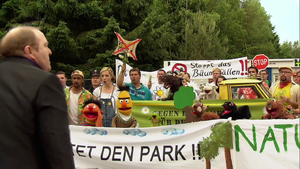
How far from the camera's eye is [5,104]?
1.59 m

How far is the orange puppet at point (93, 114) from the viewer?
5137mm

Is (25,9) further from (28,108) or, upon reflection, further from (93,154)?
(28,108)

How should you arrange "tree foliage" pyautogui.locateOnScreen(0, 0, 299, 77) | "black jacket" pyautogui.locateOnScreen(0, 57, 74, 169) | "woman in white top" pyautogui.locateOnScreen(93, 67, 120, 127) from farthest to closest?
"tree foliage" pyautogui.locateOnScreen(0, 0, 299, 77) < "woman in white top" pyautogui.locateOnScreen(93, 67, 120, 127) < "black jacket" pyautogui.locateOnScreen(0, 57, 74, 169)

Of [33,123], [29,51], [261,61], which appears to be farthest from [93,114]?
[261,61]

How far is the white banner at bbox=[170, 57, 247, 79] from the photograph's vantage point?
1055 centimetres

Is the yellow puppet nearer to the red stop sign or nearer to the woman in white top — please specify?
the woman in white top

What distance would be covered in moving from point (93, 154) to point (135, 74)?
1777 mm

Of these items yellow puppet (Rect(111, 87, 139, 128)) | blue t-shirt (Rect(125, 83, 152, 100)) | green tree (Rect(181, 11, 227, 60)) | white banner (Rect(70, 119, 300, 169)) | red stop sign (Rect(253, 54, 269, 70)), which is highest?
green tree (Rect(181, 11, 227, 60))

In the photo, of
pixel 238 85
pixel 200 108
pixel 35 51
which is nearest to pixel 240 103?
pixel 238 85

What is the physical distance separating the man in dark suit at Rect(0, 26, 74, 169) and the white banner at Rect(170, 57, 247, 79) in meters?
9.45

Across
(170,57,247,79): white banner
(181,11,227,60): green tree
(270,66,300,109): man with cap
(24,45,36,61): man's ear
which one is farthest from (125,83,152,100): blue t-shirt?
(181,11,227,60): green tree

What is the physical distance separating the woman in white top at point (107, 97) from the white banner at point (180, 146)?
65cm

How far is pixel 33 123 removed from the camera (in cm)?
160

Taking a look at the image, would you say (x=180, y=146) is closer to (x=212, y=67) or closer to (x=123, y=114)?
(x=123, y=114)
